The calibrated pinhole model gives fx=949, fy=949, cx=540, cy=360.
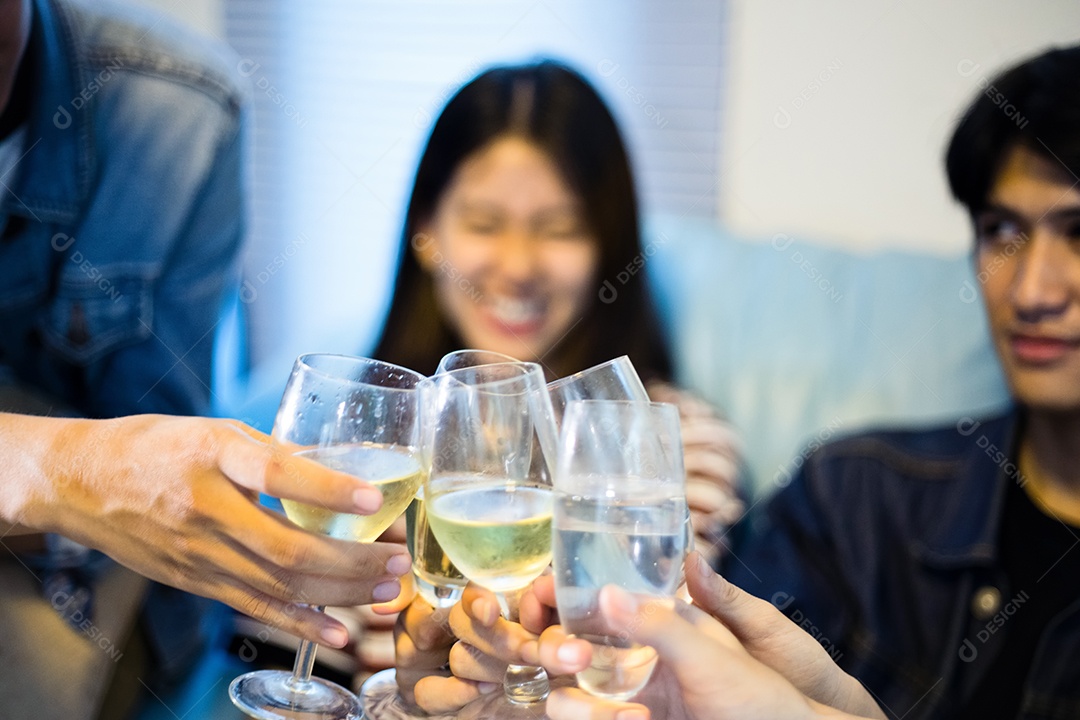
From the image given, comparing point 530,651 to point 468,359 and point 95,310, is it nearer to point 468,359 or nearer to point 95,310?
point 468,359

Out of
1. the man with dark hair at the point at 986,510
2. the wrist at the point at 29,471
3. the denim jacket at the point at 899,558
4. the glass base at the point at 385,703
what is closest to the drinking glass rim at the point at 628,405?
the glass base at the point at 385,703

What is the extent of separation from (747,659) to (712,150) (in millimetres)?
1927

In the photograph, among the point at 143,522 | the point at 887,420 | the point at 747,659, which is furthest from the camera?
the point at 887,420

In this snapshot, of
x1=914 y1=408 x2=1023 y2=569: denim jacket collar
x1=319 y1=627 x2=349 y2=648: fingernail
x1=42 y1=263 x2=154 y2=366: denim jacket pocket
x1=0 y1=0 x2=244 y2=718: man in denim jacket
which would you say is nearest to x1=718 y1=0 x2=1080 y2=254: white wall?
x1=914 y1=408 x2=1023 y2=569: denim jacket collar

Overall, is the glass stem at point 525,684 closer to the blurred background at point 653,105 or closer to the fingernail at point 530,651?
the fingernail at point 530,651

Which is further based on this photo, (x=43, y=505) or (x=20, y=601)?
(x=20, y=601)

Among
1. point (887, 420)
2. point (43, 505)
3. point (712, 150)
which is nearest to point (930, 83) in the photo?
point (712, 150)

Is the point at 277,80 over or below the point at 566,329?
over

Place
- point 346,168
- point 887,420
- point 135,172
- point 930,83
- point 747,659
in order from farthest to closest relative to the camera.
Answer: point 346,168, point 930,83, point 887,420, point 135,172, point 747,659

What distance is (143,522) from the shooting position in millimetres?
839

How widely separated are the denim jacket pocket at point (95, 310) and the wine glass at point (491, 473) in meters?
1.04

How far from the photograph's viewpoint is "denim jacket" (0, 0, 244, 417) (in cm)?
149

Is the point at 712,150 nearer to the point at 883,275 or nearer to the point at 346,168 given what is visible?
the point at 883,275

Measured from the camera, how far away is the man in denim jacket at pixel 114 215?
1.44m
